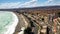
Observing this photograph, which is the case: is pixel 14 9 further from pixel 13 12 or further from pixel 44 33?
pixel 44 33

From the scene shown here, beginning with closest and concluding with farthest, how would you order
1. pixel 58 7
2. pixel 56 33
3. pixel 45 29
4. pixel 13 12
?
1. pixel 56 33
2. pixel 45 29
3. pixel 58 7
4. pixel 13 12

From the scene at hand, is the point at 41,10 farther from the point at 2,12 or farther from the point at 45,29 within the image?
the point at 45,29

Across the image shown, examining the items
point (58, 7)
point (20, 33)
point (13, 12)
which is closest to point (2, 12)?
point (13, 12)

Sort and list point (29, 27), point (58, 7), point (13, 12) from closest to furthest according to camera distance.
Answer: point (29, 27), point (58, 7), point (13, 12)

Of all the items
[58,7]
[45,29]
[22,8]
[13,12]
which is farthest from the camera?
[13,12]

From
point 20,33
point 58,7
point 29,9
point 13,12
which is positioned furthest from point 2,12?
point 20,33

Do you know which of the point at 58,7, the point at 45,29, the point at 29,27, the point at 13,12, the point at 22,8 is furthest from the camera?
the point at 13,12

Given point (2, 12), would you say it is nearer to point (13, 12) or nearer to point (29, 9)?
point (13, 12)

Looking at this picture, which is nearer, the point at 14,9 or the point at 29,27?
the point at 29,27

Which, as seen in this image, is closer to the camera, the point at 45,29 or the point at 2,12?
the point at 45,29
